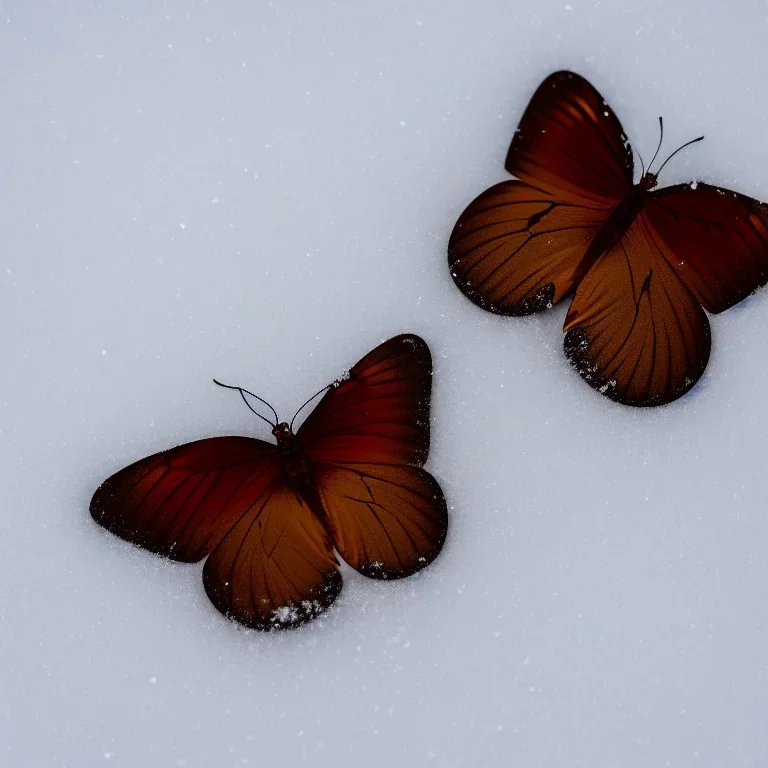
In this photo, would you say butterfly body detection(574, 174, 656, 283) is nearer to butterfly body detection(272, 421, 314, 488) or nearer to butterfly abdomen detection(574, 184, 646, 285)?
butterfly abdomen detection(574, 184, 646, 285)

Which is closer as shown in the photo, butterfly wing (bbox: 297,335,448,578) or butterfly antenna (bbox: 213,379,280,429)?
butterfly wing (bbox: 297,335,448,578)

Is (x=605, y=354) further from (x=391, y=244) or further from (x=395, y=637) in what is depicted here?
(x=395, y=637)

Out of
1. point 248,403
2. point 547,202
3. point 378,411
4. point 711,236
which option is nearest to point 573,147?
point 547,202

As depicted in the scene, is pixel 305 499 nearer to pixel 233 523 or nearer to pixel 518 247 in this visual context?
pixel 233 523

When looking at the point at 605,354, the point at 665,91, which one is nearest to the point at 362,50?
the point at 665,91

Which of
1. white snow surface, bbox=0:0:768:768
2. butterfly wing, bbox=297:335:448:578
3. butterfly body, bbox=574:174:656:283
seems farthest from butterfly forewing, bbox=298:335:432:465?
butterfly body, bbox=574:174:656:283

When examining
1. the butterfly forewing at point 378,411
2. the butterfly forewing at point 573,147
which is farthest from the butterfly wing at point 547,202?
the butterfly forewing at point 378,411

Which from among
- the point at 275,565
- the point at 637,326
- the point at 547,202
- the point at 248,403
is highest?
the point at 547,202
